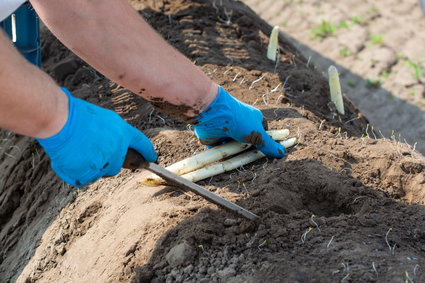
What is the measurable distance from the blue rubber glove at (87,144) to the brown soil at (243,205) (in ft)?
1.38

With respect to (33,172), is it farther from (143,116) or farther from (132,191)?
(132,191)

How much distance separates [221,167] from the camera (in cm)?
306

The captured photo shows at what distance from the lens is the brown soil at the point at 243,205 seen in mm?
2449

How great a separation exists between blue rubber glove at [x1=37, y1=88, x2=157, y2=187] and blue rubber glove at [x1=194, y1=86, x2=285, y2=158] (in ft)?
1.91

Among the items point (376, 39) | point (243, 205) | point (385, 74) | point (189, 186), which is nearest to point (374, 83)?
point (385, 74)

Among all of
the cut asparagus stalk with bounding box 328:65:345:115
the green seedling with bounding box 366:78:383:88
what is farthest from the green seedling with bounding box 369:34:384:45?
the cut asparagus stalk with bounding box 328:65:345:115

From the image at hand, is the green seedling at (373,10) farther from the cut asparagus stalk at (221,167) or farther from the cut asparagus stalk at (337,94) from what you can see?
the cut asparagus stalk at (221,167)

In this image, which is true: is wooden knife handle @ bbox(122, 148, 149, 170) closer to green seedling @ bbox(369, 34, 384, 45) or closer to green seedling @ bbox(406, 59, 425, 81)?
green seedling @ bbox(406, 59, 425, 81)

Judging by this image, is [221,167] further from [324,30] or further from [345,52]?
[324,30]

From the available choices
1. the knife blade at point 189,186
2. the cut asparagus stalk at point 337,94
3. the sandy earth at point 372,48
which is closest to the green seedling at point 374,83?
the sandy earth at point 372,48

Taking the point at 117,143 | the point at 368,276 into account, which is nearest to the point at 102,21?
the point at 117,143

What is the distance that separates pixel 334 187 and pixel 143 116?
4.59ft

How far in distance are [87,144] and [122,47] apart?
564 mm

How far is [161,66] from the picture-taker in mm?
2783
